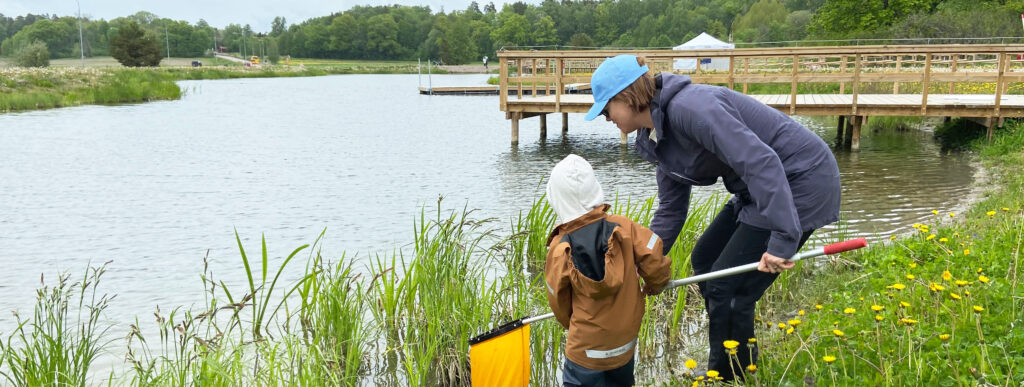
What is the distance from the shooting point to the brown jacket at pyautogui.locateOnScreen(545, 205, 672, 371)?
2.62 metres

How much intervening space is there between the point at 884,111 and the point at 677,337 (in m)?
10.8

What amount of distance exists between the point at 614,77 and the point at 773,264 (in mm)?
850

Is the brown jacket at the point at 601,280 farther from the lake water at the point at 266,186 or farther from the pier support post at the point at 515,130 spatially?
the pier support post at the point at 515,130

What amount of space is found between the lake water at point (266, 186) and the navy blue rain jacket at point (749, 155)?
3.65m

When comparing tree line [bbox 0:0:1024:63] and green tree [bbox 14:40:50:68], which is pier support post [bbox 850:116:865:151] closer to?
tree line [bbox 0:0:1024:63]

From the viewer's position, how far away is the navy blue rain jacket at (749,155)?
2547mm

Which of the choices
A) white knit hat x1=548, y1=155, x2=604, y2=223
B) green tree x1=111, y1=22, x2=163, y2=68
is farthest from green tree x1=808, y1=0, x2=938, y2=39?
green tree x1=111, y1=22, x2=163, y2=68

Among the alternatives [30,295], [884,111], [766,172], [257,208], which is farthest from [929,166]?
[30,295]

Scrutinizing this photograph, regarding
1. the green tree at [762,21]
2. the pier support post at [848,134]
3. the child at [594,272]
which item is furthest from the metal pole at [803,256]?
the green tree at [762,21]

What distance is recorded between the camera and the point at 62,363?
330 centimetres

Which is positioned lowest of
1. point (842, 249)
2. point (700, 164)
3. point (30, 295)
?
point (30, 295)

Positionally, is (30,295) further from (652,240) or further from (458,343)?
(652,240)

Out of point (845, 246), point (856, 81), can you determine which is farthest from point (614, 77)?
point (856, 81)

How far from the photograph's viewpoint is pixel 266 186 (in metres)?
11.4
